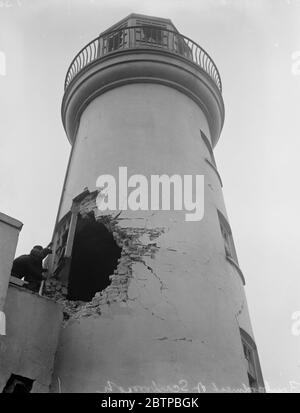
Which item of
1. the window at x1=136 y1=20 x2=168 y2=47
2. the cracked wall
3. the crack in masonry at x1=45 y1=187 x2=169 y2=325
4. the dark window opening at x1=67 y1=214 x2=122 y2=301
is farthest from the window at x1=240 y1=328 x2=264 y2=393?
the window at x1=136 y1=20 x2=168 y2=47

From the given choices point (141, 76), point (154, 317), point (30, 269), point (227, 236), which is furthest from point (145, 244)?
point (141, 76)

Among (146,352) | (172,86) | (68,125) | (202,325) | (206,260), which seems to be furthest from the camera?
(68,125)

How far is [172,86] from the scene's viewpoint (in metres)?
13.2

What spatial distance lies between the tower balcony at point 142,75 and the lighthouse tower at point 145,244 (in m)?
0.03

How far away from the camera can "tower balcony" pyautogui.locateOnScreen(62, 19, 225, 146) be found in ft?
43.1

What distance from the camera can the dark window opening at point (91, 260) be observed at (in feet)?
38.5

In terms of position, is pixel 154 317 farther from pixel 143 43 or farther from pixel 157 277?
pixel 143 43

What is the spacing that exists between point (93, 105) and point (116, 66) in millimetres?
1164

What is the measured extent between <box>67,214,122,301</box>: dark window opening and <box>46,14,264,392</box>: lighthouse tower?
3cm

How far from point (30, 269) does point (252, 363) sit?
4.81 meters

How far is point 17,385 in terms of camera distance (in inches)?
316

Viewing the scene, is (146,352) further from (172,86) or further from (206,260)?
(172,86)

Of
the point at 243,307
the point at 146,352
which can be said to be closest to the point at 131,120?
the point at 243,307

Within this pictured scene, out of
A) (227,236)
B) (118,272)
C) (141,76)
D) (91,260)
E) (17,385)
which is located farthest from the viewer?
(141,76)
